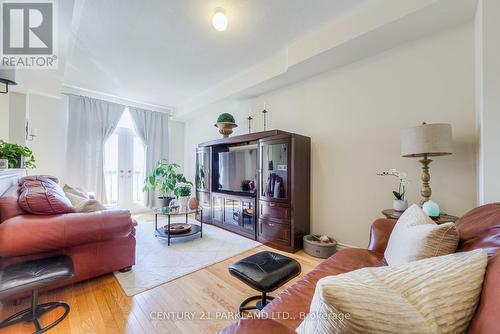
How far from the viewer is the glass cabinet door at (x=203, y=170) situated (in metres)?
4.14

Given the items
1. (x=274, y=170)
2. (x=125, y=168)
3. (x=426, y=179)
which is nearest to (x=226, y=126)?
(x=274, y=170)

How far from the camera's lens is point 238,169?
3.63 meters

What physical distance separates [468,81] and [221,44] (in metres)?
2.67

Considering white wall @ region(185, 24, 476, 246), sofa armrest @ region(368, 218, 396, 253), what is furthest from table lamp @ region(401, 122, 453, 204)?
sofa armrest @ region(368, 218, 396, 253)

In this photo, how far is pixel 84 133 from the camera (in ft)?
13.8

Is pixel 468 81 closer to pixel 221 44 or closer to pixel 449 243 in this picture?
pixel 449 243

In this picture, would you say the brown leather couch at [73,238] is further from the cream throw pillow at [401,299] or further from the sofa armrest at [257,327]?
the cream throw pillow at [401,299]

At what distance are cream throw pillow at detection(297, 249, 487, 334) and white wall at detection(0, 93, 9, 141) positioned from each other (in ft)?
13.7

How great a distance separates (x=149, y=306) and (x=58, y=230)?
915mm

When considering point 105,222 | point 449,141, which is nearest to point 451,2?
point 449,141

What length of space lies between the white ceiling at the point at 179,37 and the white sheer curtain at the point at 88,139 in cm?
50

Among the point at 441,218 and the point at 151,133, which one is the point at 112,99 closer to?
the point at 151,133

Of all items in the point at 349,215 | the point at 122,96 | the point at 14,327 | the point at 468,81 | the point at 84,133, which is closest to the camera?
the point at 14,327

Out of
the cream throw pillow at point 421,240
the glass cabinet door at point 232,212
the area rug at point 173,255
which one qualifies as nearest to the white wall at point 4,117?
the area rug at point 173,255
